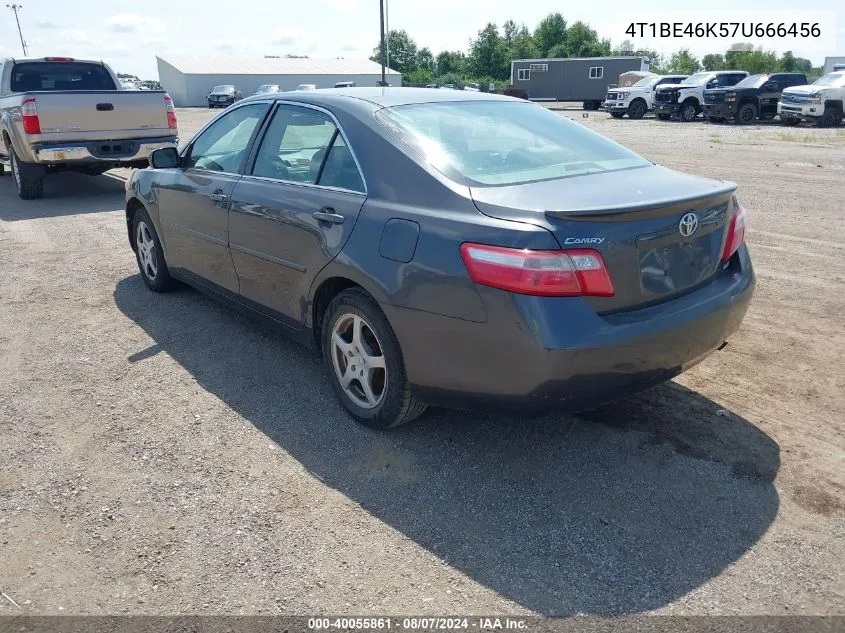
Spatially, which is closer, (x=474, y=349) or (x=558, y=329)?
(x=558, y=329)

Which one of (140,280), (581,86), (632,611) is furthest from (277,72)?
(632,611)

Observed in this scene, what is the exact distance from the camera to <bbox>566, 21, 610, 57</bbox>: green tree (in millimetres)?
96544

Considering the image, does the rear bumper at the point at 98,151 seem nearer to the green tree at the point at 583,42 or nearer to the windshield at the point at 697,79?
the windshield at the point at 697,79

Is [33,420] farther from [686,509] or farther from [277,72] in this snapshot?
[277,72]

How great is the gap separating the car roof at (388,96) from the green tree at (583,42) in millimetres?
99445

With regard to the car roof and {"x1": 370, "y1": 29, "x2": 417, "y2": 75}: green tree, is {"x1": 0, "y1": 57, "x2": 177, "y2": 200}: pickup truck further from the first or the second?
{"x1": 370, "y1": 29, "x2": 417, "y2": 75}: green tree

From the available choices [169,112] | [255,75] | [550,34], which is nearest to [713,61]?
[550,34]

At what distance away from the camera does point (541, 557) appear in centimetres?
267

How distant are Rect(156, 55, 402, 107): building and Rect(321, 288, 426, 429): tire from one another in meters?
61.8

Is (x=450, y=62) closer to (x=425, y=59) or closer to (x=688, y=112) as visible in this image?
(x=425, y=59)

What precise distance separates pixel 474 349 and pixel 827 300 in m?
3.68

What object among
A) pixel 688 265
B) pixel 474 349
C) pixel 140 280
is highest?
pixel 688 265

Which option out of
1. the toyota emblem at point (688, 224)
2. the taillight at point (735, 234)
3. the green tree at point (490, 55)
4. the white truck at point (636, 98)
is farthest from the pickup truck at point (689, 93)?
the green tree at point (490, 55)

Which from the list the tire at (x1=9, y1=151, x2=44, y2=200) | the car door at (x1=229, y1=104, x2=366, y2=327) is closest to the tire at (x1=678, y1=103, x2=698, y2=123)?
the tire at (x1=9, y1=151, x2=44, y2=200)
